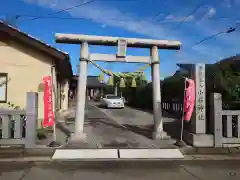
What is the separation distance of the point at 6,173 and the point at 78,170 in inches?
64.1

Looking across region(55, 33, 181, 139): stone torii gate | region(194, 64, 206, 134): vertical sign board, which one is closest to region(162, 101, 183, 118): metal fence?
region(55, 33, 181, 139): stone torii gate

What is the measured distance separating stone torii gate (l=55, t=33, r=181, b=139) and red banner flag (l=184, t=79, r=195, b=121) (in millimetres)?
1351

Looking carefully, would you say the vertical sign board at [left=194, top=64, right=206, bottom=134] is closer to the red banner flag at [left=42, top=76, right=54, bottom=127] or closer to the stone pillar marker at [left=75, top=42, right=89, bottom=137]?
the stone pillar marker at [left=75, top=42, right=89, bottom=137]

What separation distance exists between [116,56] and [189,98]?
9.95ft

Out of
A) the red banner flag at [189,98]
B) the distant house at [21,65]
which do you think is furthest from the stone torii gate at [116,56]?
the distant house at [21,65]

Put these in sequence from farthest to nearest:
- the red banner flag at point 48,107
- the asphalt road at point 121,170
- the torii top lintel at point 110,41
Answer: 1. the torii top lintel at point 110,41
2. the red banner flag at point 48,107
3. the asphalt road at point 121,170

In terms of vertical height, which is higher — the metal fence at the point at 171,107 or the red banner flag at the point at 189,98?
the red banner flag at the point at 189,98

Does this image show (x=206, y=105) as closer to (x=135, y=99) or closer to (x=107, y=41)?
(x=107, y=41)

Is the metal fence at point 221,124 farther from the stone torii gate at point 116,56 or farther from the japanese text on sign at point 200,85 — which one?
the stone torii gate at point 116,56

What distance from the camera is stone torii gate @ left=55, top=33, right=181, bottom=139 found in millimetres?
9477

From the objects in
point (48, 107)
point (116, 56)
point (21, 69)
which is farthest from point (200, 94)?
point (21, 69)

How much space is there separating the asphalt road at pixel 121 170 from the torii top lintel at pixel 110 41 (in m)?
4.41

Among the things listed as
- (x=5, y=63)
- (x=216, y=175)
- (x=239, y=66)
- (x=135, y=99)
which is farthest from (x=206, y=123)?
(x=135, y=99)

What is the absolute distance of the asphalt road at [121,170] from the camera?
5.93 metres
